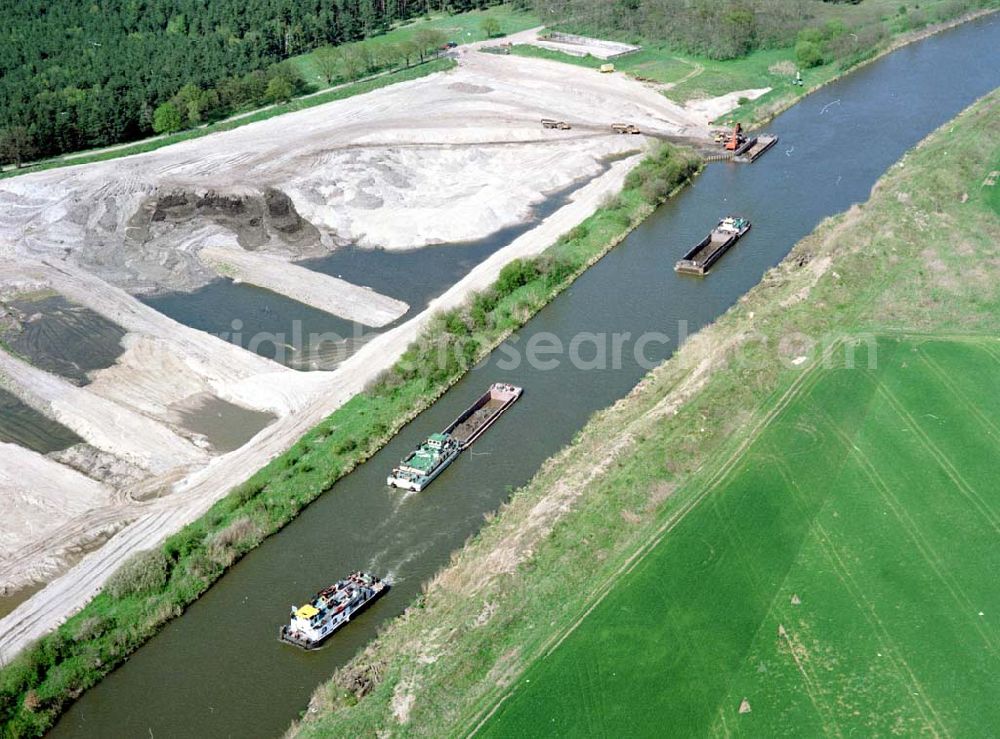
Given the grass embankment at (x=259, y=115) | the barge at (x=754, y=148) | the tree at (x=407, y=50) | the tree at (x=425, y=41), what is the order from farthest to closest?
the tree at (x=425, y=41) < the tree at (x=407, y=50) < the grass embankment at (x=259, y=115) < the barge at (x=754, y=148)

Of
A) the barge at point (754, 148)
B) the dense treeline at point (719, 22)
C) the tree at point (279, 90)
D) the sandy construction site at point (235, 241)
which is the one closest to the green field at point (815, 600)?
the sandy construction site at point (235, 241)

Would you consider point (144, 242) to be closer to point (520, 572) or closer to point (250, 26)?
point (520, 572)

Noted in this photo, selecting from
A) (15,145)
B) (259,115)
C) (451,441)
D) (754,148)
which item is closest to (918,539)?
(451,441)

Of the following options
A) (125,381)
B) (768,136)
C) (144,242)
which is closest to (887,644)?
(125,381)

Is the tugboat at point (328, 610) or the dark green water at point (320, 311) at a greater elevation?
the dark green water at point (320, 311)

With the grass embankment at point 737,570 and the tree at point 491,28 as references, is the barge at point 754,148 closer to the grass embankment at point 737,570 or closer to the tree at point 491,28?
the grass embankment at point 737,570

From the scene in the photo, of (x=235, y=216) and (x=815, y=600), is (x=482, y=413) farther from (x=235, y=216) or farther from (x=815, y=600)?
(x=235, y=216)

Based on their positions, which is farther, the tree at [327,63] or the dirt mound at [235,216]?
the tree at [327,63]
